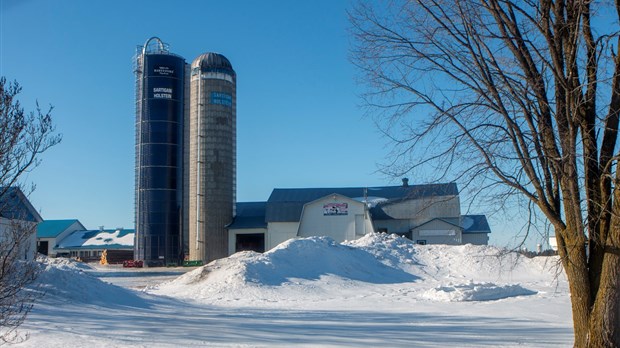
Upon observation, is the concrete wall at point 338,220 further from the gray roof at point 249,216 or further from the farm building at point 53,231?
the farm building at point 53,231

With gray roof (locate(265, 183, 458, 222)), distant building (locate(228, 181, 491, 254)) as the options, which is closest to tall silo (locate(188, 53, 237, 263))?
distant building (locate(228, 181, 491, 254))

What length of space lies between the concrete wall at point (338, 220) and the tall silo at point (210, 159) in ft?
22.9

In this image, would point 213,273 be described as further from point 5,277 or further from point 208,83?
point 208,83

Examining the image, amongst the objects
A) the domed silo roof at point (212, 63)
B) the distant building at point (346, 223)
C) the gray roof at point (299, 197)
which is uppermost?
the domed silo roof at point (212, 63)

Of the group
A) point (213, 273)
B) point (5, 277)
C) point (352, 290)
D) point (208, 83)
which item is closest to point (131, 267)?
point (208, 83)

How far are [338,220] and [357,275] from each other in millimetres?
22299

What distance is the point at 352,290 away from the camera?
2583 centimetres

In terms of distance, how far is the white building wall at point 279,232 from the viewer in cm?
5309

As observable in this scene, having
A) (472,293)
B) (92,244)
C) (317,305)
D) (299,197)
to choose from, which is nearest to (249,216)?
(299,197)

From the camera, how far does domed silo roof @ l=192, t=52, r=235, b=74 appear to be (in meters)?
53.7

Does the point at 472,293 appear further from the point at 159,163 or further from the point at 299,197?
the point at 299,197

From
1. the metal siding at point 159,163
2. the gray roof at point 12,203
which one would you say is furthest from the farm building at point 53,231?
the gray roof at point 12,203

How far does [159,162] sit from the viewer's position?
1992 inches

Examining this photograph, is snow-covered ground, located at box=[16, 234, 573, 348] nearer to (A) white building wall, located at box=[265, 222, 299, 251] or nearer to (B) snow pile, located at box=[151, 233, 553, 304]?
(B) snow pile, located at box=[151, 233, 553, 304]
